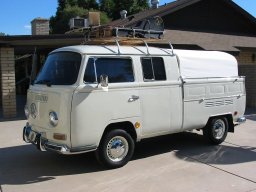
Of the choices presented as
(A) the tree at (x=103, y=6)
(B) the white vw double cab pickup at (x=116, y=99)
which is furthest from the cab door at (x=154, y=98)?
(A) the tree at (x=103, y=6)

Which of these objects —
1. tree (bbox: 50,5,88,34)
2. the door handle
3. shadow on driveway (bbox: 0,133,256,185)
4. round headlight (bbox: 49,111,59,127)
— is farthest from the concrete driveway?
tree (bbox: 50,5,88,34)

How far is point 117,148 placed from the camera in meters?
6.97

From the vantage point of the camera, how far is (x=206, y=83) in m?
8.42

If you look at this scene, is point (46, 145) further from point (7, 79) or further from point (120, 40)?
point (7, 79)

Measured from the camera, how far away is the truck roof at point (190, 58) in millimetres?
6938

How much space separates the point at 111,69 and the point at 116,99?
551mm

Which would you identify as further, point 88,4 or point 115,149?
point 88,4

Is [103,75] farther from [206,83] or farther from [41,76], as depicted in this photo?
[206,83]

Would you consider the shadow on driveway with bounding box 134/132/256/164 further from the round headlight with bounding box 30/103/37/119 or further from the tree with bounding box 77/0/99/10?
the tree with bounding box 77/0/99/10

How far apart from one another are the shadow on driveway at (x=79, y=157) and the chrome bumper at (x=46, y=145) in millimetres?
496

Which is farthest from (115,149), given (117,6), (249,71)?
(117,6)

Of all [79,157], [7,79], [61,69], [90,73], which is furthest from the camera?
[7,79]

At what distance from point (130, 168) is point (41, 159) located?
6.12 feet

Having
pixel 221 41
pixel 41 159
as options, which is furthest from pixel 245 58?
pixel 41 159
